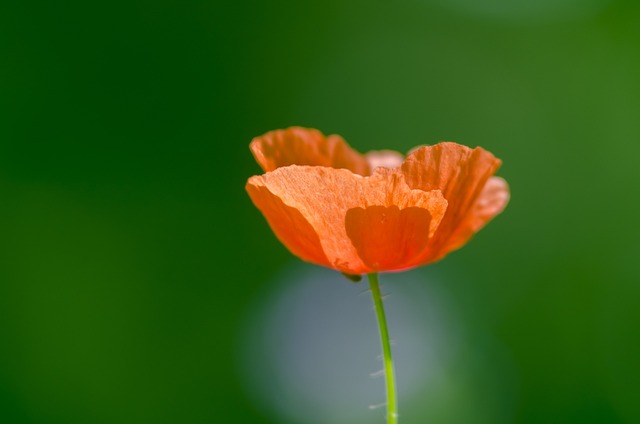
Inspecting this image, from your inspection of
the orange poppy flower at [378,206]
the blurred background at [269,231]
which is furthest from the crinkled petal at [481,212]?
the blurred background at [269,231]

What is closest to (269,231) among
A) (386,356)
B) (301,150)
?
(301,150)

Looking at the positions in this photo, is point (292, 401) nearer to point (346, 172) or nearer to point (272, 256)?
point (272, 256)

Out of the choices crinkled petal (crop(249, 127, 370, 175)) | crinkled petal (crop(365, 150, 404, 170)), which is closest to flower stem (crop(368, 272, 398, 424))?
crinkled petal (crop(249, 127, 370, 175))

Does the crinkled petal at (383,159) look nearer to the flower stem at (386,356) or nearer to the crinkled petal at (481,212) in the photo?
the crinkled petal at (481,212)

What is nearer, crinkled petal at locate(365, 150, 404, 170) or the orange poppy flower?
the orange poppy flower

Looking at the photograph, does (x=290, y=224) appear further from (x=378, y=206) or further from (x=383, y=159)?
(x=383, y=159)

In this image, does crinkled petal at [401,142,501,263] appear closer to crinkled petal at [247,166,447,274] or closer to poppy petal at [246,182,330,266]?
crinkled petal at [247,166,447,274]
